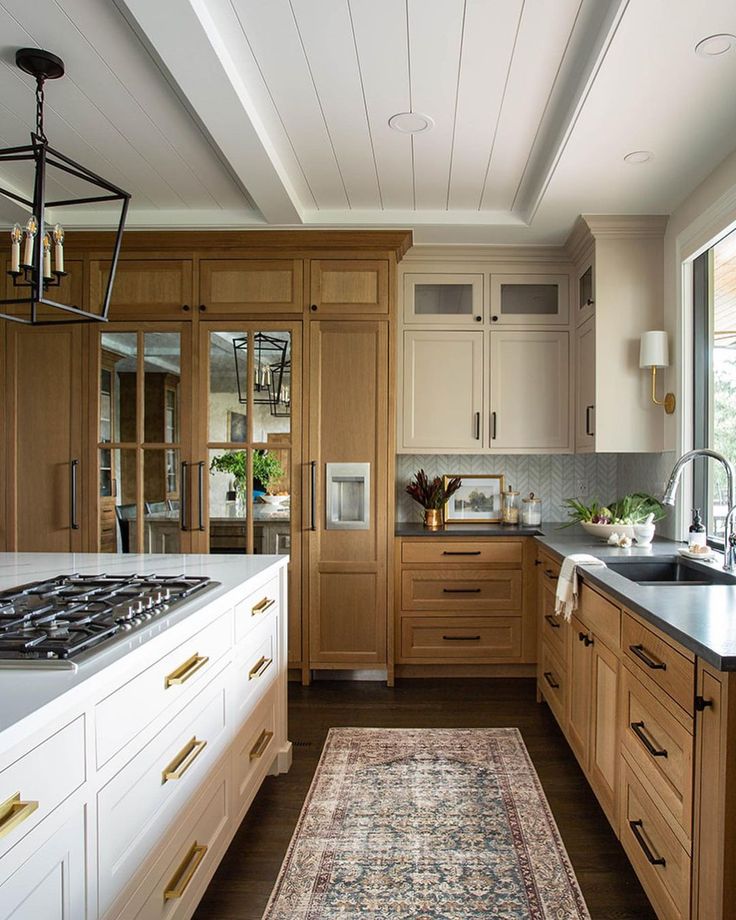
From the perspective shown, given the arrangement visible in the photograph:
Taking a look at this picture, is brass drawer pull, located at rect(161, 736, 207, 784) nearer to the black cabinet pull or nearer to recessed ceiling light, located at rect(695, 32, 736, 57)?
the black cabinet pull

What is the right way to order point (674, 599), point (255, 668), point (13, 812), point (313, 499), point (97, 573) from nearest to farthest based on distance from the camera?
1. point (13, 812)
2. point (674, 599)
3. point (97, 573)
4. point (255, 668)
5. point (313, 499)

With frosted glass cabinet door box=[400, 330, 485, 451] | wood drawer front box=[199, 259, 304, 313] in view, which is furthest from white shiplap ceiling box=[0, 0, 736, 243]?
frosted glass cabinet door box=[400, 330, 485, 451]

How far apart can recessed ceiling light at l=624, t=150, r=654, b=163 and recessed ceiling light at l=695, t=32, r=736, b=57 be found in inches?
25.8

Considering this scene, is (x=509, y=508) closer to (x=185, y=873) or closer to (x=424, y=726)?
(x=424, y=726)

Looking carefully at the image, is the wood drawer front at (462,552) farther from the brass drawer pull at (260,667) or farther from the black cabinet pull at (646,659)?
the black cabinet pull at (646,659)

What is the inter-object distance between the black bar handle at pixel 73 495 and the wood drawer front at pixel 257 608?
1.65 meters

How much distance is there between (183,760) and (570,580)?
159cm

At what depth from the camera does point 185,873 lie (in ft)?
5.01

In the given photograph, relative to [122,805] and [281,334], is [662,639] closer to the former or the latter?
[122,805]

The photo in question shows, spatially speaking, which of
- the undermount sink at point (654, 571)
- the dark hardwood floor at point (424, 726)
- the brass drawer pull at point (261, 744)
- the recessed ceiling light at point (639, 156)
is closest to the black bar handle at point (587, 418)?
the undermount sink at point (654, 571)

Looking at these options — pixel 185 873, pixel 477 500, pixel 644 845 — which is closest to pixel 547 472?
pixel 477 500

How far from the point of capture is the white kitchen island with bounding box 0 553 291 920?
0.95m

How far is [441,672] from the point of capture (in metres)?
3.72

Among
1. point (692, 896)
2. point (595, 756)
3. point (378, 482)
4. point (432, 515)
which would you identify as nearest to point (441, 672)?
point (432, 515)
